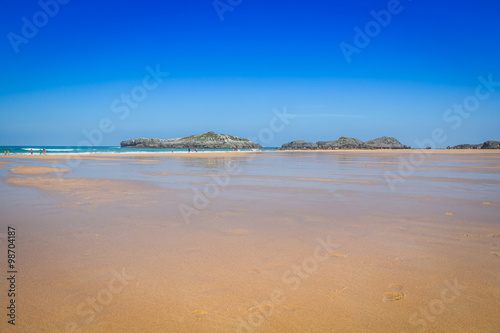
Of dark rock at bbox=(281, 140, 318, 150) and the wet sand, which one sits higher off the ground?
dark rock at bbox=(281, 140, 318, 150)

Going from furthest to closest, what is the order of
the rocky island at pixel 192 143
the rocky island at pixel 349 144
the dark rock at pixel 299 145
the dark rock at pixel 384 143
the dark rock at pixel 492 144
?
1. the rocky island at pixel 192 143
2. the dark rock at pixel 299 145
3. the rocky island at pixel 349 144
4. the dark rock at pixel 384 143
5. the dark rock at pixel 492 144

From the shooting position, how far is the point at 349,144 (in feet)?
396

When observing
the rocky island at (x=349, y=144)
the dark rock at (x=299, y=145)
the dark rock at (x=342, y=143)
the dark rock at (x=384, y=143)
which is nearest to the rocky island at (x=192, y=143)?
the dark rock at (x=299, y=145)

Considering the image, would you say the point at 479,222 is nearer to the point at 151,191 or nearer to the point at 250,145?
the point at 151,191

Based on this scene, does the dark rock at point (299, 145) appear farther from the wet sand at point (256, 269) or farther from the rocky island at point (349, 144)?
the wet sand at point (256, 269)

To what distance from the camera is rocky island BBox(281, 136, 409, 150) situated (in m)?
116

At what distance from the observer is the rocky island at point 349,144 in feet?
382

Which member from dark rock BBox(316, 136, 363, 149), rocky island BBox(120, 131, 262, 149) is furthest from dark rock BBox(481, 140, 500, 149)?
rocky island BBox(120, 131, 262, 149)

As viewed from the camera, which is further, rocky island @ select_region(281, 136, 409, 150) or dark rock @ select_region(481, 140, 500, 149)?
rocky island @ select_region(281, 136, 409, 150)

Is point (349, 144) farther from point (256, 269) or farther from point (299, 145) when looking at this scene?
point (256, 269)

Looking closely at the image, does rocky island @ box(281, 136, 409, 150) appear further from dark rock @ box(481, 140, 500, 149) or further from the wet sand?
the wet sand

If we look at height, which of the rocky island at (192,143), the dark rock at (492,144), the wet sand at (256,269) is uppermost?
the rocky island at (192,143)

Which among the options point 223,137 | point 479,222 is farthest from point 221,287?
point 223,137

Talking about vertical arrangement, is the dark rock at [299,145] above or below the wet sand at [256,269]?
above
